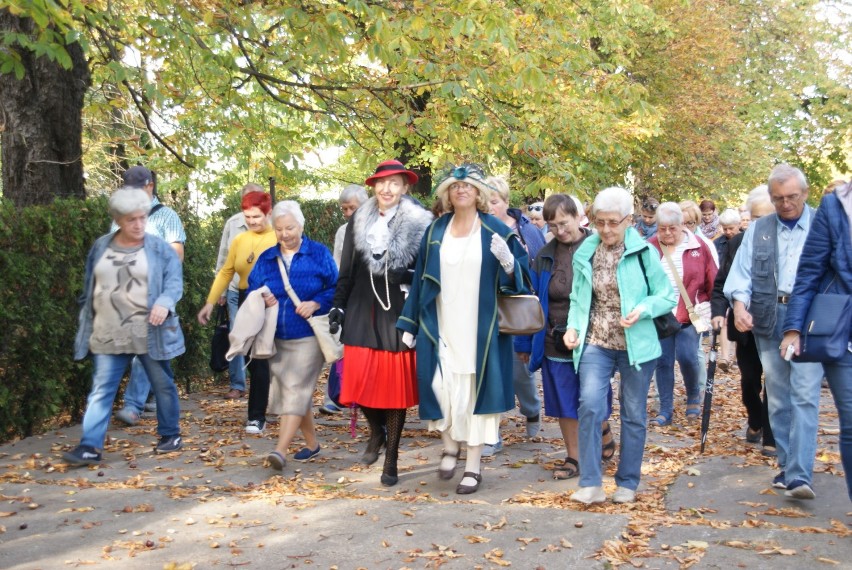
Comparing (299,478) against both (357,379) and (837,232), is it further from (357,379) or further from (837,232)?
(837,232)

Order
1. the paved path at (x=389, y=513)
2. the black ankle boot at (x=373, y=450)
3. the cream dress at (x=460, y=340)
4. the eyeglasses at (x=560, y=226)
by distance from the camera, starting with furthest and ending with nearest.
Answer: the black ankle boot at (x=373, y=450) < the eyeglasses at (x=560, y=226) < the cream dress at (x=460, y=340) < the paved path at (x=389, y=513)

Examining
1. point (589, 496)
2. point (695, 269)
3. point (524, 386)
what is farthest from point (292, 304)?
point (695, 269)

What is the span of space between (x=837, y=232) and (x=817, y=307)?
436 mm

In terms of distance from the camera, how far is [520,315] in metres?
6.48

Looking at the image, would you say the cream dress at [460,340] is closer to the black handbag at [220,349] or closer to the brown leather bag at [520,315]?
the brown leather bag at [520,315]

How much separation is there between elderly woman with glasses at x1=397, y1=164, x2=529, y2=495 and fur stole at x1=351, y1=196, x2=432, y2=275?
0.56 feet

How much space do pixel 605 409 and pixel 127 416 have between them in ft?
15.4

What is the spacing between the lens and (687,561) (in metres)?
5.09

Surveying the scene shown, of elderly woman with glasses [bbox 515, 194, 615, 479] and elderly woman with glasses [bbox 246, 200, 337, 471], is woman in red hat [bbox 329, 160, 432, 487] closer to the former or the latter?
elderly woman with glasses [bbox 246, 200, 337, 471]


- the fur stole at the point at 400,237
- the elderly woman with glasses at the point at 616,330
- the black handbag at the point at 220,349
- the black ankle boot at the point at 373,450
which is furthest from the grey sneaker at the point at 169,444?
the elderly woman with glasses at the point at 616,330

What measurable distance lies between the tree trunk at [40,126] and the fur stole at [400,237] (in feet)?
14.8

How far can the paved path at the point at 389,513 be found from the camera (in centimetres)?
525

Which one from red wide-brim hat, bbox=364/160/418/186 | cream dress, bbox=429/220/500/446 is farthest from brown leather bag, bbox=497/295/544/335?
red wide-brim hat, bbox=364/160/418/186

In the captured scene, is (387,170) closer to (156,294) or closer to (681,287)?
(156,294)
